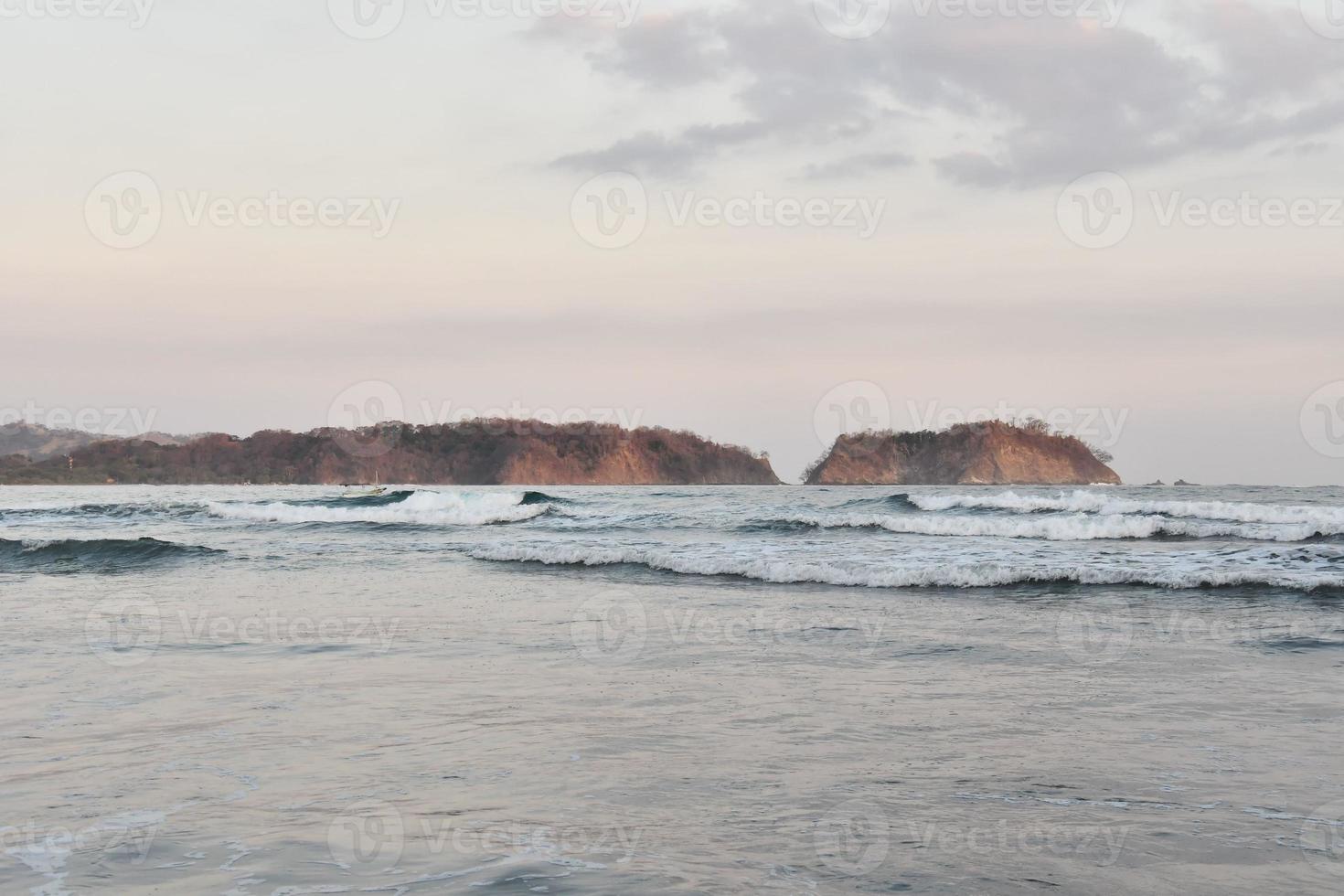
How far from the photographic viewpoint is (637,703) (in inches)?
285

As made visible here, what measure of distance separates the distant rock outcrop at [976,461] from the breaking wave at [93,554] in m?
96.4

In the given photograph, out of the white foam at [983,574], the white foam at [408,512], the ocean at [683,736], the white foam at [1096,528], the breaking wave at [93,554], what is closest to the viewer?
the ocean at [683,736]

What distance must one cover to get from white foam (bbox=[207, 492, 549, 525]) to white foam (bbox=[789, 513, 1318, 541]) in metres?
15.1

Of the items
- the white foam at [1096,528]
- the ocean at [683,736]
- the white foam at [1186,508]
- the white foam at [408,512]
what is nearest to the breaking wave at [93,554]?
the ocean at [683,736]

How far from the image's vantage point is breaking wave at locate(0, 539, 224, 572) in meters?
21.0

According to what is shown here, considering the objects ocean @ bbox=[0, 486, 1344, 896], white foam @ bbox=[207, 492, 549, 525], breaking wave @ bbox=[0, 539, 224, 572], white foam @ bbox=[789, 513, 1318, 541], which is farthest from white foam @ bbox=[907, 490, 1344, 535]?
breaking wave @ bbox=[0, 539, 224, 572]

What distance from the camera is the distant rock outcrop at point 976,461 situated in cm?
11288

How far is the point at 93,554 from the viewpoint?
22703 millimetres

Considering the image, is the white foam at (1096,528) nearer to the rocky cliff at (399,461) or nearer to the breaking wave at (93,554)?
the breaking wave at (93,554)

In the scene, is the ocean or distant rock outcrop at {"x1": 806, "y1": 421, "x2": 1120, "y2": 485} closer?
the ocean

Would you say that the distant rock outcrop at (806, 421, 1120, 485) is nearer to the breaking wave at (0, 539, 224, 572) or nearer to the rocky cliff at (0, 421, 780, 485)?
the rocky cliff at (0, 421, 780, 485)

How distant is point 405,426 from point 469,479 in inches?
858

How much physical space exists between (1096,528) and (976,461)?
88.5m

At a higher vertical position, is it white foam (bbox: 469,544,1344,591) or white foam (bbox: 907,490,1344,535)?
white foam (bbox: 907,490,1344,535)
